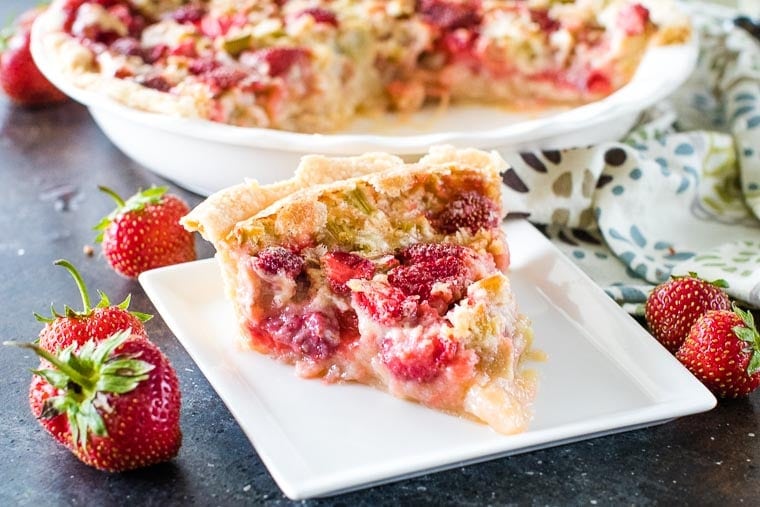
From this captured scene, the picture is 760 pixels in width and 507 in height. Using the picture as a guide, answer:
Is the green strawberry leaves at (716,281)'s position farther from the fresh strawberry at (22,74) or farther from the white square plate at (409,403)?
the fresh strawberry at (22,74)

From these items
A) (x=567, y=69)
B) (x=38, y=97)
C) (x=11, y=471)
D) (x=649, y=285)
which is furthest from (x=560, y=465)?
(x=38, y=97)

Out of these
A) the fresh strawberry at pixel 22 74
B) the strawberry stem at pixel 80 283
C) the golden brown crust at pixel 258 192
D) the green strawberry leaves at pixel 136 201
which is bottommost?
the fresh strawberry at pixel 22 74

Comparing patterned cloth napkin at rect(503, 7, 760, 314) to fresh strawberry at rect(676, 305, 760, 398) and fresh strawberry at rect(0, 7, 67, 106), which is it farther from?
fresh strawberry at rect(0, 7, 67, 106)

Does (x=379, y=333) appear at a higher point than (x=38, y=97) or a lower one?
higher

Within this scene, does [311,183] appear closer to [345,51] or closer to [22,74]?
[345,51]

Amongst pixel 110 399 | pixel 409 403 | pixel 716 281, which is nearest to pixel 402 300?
pixel 409 403

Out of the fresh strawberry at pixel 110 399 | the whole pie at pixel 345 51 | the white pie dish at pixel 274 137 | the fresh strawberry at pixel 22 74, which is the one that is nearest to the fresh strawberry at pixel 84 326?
the fresh strawberry at pixel 110 399

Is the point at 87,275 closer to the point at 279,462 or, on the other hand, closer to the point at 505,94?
the point at 279,462
